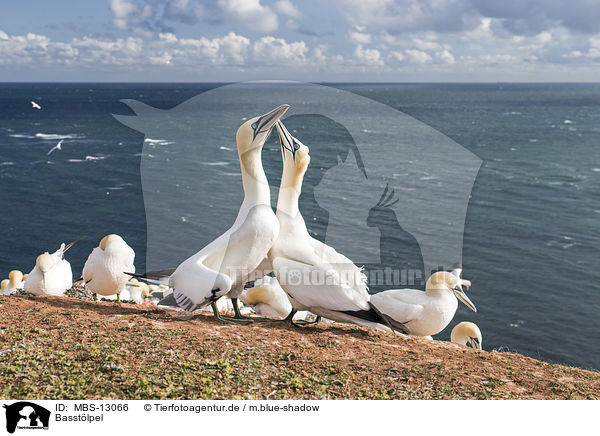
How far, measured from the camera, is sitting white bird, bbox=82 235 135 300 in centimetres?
1139

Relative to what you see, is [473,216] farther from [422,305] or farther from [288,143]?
[288,143]

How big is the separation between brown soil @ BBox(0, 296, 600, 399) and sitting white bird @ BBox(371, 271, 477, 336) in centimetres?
71

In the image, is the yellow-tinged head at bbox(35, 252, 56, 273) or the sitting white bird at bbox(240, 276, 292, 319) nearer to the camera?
the sitting white bird at bbox(240, 276, 292, 319)

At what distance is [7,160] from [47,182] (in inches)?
513

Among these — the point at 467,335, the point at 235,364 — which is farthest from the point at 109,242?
the point at 467,335

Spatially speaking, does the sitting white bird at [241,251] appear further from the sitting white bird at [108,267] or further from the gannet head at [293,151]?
the sitting white bird at [108,267]

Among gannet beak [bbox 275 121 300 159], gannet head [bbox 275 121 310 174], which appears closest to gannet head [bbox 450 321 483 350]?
gannet head [bbox 275 121 310 174]

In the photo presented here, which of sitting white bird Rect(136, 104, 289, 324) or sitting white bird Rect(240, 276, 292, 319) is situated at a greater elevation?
sitting white bird Rect(136, 104, 289, 324)

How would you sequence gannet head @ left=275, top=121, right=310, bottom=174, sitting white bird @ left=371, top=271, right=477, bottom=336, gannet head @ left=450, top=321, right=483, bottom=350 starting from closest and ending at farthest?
gannet head @ left=275, top=121, right=310, bottom=174 → sitting white bird @ left=371, top=271, right=477, bottom=336 → gannet head @ left=450, top=321, right=483, bottom=350

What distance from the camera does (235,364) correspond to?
690cm

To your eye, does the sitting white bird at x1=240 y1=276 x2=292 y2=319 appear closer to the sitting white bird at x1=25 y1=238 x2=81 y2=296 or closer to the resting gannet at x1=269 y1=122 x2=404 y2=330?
the resting gannet at x1=269 y1=122 x2=404 y2=330
